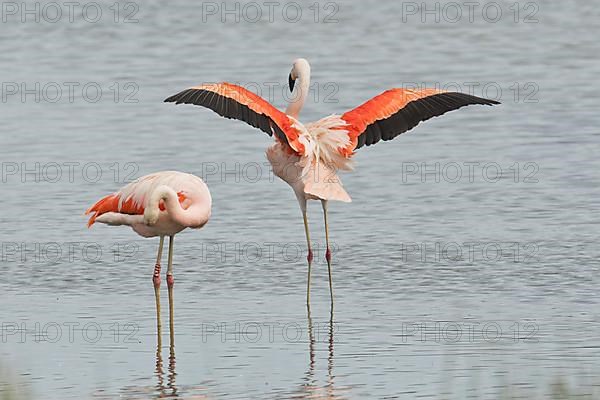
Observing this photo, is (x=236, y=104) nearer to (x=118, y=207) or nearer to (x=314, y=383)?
(x=118, y=207)

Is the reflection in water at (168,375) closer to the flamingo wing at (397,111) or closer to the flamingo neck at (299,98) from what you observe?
the flamingo wing at (397,111)

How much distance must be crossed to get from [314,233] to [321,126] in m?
1.62

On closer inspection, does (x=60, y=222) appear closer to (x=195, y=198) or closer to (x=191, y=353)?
(x=195, y=198)

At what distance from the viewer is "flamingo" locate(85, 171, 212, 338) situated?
29.9 feet

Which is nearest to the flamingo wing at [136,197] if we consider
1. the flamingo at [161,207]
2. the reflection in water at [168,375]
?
the flamingo at [161,207]

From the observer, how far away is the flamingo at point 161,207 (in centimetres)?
911

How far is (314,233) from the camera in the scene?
1183 centimetres

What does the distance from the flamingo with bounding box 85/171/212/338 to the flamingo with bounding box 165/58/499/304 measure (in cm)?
60

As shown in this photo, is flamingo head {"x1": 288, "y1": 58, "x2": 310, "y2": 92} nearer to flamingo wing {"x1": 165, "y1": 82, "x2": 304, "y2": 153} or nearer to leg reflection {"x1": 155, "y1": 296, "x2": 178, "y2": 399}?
flamingo wing {"x1": 165, "y1": 82, "x2": 304, "y2": 153}

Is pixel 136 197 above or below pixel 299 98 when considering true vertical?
below

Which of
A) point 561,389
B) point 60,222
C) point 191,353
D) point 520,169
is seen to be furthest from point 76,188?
point 561,389

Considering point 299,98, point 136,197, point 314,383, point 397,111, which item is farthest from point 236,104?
point 314,383

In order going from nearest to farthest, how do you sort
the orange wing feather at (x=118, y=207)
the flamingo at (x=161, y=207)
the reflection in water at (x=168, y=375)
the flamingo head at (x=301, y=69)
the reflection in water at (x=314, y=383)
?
the reflection in water at (x=314, y=383)
the reflection in water at (x=168, y=375)
the flamingo at (x=161, y=207)
the orange wing feather at (x=118, y=207)
the flamingo head at (x=301, y=69)

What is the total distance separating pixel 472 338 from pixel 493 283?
159cm
